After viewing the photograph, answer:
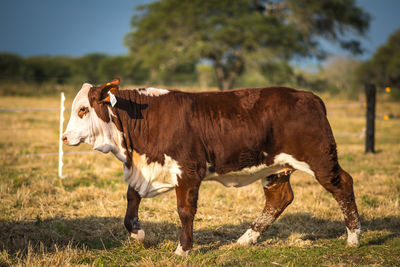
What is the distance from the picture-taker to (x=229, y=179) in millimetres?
4844

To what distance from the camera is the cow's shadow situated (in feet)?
15.7

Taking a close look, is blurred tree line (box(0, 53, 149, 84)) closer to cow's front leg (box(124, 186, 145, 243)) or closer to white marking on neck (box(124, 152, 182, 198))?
cow's front leg (box(124, 186, 145, 243))

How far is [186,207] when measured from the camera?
437 centimetres

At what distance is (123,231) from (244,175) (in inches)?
66.7

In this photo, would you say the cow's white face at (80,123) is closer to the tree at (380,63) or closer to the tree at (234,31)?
the tree at (234,31)

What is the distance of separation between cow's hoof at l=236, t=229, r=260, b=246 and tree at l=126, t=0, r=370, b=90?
774 inches

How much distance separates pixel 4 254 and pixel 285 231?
3.28 metres


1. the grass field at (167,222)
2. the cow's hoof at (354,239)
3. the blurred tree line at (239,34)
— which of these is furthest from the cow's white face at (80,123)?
the blurred tree line at (239,34)

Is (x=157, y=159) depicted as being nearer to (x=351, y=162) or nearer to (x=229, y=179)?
(x=229, y=179)

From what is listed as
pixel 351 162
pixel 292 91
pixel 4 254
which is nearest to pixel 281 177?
pixel 292 91

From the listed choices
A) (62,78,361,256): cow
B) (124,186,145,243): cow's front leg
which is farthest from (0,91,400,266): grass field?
(62,78,361,256): cow

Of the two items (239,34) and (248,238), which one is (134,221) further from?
(239,34)

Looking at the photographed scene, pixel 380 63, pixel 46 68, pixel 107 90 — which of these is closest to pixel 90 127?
pixel 107 90

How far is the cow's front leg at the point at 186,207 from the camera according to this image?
4.34m
